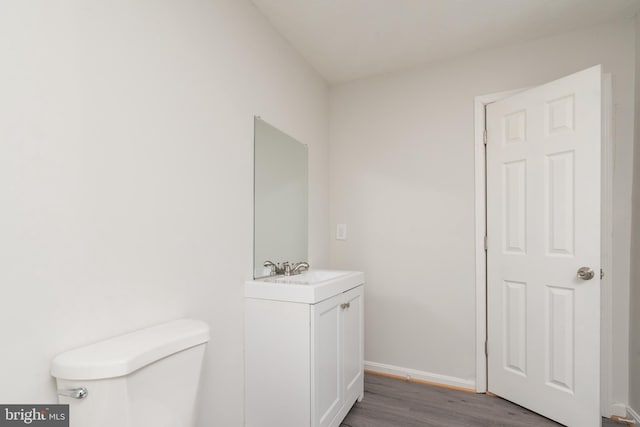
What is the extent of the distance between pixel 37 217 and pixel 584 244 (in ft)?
7.91

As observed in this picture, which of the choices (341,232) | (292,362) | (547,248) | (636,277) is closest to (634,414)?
(636,277)

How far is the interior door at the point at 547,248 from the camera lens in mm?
1816

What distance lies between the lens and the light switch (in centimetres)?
282

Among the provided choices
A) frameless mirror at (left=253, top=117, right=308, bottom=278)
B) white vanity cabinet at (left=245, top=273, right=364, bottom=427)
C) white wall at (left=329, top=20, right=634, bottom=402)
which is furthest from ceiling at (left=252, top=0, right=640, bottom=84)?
white vanity cabinet at (left=245, top=273, right=364, bottom=427)

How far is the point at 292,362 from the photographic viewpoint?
1.65 meters

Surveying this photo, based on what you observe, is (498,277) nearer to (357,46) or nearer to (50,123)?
(357,46)

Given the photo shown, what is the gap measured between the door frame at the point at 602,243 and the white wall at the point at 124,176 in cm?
155

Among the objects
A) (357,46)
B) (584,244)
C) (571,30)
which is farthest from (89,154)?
(571,30)

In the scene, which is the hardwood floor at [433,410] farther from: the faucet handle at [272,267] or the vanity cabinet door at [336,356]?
the faucet handle at [272,267]

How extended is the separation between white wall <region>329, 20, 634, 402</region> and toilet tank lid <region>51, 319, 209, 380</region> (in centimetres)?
173

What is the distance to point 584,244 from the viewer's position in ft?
6.04

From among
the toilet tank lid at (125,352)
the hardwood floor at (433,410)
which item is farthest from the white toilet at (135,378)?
the hardwood floor at (433,410)

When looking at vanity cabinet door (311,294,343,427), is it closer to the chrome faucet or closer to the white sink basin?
the white sink basin

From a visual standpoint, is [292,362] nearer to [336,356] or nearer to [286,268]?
[336,356]
